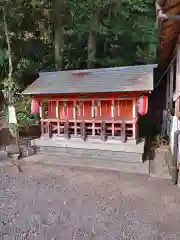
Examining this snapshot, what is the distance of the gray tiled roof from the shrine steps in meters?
1.92

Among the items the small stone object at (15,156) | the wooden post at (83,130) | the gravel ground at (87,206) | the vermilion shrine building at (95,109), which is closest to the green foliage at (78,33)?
the vermilion shrine building at (95,109)

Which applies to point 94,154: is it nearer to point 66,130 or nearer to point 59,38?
point 66,130

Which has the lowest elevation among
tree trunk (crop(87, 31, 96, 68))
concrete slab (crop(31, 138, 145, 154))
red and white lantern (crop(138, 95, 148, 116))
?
concrete slab (crop(31, 138, 145, 154))

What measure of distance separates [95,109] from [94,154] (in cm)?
175

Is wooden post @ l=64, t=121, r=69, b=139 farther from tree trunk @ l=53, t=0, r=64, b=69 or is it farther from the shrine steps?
tree trunk @ l=53, t=0, r=64, b=69

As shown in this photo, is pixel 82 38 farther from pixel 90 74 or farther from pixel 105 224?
pixel 105 224

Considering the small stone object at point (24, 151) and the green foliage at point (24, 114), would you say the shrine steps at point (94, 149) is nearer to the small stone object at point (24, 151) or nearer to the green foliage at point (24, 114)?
the small stone object at point (24, 151)

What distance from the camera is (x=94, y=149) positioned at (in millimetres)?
7586

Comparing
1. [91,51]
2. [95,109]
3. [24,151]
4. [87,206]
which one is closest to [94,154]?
[95,109]

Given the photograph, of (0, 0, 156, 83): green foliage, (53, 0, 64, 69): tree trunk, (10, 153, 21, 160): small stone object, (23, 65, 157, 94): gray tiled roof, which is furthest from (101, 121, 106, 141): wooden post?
(53, 0, 64, 69): tree trunk

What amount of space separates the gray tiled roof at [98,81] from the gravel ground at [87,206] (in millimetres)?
2956

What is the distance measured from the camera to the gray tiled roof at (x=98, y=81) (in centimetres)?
714

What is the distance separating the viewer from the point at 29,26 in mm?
12055

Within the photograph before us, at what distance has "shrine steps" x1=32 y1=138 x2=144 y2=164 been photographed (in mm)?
7074
